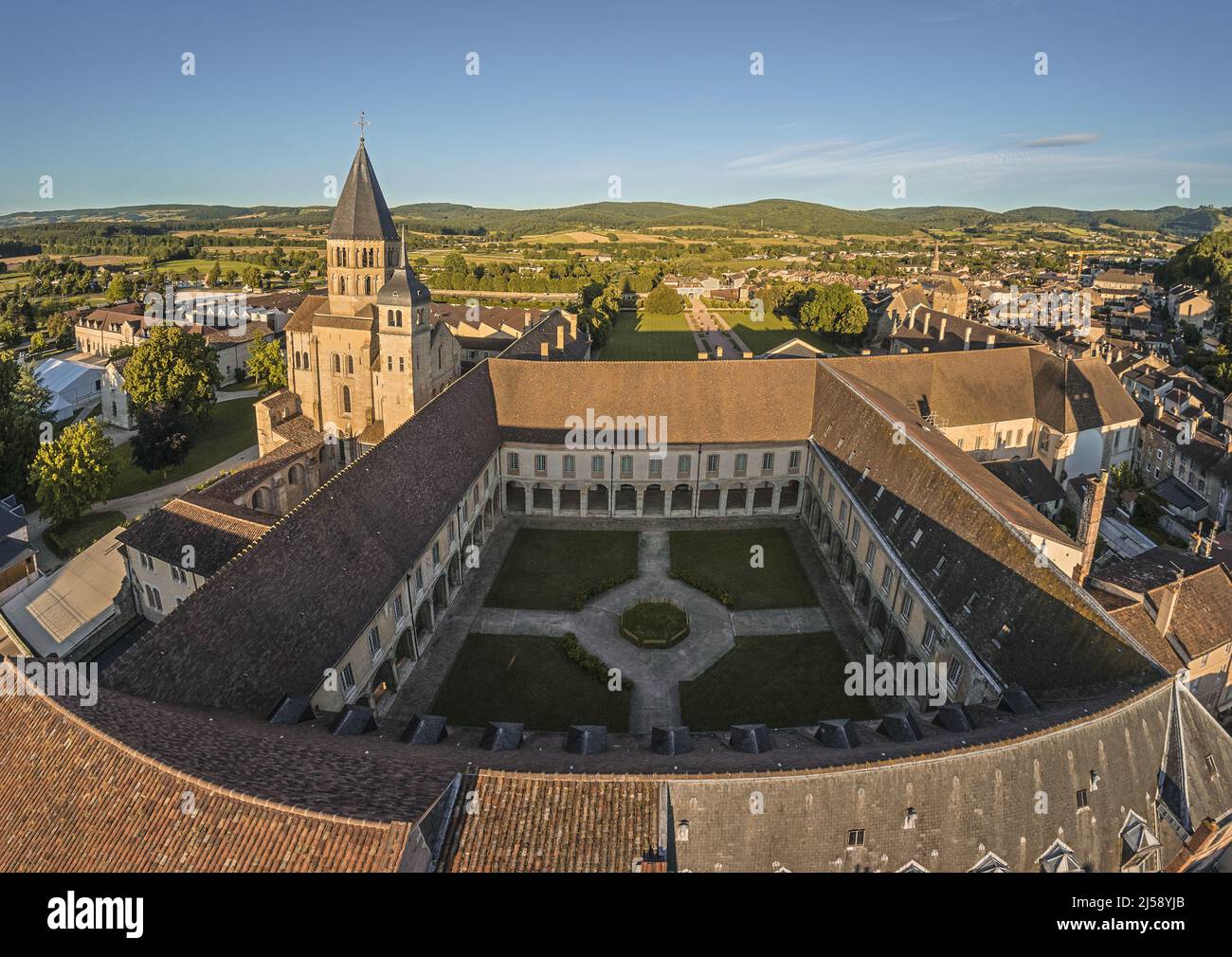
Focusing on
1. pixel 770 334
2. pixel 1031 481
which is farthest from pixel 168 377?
pixel 770 334

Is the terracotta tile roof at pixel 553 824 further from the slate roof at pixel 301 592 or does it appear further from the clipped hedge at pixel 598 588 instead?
the clipped hedge at pixel 598 588

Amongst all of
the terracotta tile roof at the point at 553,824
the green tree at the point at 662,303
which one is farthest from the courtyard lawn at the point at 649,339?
the terracotta tile roof at the point at 553,824

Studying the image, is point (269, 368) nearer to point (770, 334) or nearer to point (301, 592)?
point (301, 592)

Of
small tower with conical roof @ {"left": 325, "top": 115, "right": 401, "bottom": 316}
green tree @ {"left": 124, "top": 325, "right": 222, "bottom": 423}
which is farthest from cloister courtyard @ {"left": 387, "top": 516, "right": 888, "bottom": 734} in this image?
green tree @ {"left": 124, "top": 325, "right": 222, "bottom": 423}
